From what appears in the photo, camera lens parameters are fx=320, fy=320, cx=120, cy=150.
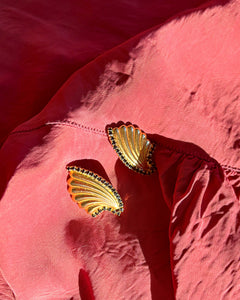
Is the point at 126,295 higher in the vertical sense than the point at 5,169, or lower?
lower

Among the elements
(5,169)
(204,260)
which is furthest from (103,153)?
(204,260)

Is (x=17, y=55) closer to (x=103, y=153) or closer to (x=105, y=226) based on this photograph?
(x=103, y=153)

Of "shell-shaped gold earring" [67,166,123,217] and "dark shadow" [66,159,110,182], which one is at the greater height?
"dark shadow" [66,159,110,182]

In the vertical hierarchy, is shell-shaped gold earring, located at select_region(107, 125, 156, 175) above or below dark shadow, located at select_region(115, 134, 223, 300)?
above

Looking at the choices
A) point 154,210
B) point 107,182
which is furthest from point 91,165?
point 154,210
